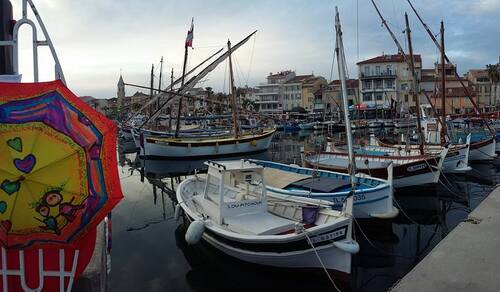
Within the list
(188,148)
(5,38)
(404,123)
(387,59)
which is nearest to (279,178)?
(5,38)

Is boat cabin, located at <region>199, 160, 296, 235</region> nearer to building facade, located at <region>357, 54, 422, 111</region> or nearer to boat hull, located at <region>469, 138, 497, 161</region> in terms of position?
boat hull, located at <region>469, 138, 497, 161</region>

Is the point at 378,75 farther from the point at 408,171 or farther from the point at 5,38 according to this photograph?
the point at 5,38

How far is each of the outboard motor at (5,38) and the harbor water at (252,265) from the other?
20.6 ft

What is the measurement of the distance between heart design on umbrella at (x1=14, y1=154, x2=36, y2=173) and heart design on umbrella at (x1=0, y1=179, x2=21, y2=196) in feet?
0.46

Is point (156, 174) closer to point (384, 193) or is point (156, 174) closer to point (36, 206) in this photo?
point (384, 193)

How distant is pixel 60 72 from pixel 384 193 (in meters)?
11.2

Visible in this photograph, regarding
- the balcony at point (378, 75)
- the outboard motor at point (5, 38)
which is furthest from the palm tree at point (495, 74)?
the outboard motor at point (5, 38)

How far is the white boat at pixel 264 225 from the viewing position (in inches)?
361

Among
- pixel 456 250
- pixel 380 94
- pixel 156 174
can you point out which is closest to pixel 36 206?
pixel 456 250

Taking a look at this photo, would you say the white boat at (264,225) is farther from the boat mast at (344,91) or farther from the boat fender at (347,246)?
the boat mast at (344,91)

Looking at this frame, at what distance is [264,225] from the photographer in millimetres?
10156

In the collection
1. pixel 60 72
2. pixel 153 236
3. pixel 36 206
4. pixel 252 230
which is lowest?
pixel 153 236

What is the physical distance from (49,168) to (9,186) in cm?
39

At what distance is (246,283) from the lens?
9945mm
